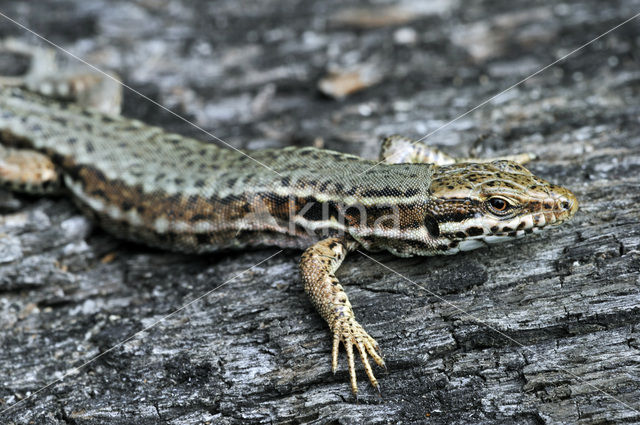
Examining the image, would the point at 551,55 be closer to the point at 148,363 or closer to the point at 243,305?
the point at 243,305

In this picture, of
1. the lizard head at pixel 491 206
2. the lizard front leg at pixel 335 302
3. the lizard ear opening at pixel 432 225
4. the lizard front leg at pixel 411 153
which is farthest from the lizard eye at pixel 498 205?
the lizard front leg at pixel 335 302

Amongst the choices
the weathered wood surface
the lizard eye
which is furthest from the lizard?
the weathered wood surface

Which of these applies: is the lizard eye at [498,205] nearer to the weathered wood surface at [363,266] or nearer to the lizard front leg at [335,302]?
the weathered wood surface at [363,266]

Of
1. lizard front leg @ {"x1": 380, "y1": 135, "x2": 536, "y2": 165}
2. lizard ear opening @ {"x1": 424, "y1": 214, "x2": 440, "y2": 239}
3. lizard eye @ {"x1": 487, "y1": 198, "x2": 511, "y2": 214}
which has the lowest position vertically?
lizard ear opening @ {"x1": 424, "y1": 214, "x2": 440, "y2": 239}

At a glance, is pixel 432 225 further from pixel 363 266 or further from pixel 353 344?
pixel 353 344

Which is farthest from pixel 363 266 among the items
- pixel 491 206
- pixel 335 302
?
pixel 491 206

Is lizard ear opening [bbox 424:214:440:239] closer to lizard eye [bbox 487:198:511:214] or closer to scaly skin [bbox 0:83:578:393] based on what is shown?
scaly skin [bbox 0:83:578:393]
